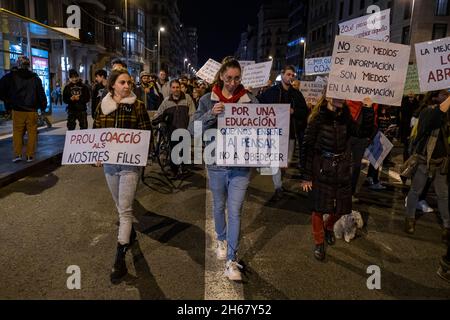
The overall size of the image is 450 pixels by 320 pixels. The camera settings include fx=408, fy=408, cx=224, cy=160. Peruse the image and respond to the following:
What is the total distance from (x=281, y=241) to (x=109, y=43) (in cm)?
4218

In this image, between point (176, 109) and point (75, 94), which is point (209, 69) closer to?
point (75, 94)

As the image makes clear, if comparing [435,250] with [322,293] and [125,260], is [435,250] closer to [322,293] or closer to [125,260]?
[322,293]

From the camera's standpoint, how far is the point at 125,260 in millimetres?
4340

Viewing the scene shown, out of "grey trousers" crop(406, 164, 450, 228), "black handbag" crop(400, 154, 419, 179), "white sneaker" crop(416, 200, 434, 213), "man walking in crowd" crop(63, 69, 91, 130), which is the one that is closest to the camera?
"grey trousers" crop(406, 164, 450, 228)

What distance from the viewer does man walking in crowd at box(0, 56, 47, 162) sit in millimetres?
8453

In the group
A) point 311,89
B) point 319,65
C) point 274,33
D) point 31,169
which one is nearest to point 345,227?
point 31,169

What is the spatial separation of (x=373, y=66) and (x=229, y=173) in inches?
94.6

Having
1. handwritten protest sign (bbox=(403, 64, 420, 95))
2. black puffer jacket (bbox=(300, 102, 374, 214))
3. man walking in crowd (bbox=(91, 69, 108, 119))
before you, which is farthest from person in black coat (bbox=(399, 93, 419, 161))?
black puffer jacket (bbox=(300, 102, 374, 214))

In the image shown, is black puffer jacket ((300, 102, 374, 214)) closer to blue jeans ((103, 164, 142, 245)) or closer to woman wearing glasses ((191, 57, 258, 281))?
woman wearing glasses ((191, 57, 258, 281))

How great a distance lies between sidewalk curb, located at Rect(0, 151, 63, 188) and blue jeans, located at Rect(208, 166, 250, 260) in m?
4.91

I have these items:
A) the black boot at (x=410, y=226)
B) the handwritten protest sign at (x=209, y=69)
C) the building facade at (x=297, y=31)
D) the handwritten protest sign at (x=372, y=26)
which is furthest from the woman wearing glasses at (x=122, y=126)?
the building facade at (x=297, y=31)

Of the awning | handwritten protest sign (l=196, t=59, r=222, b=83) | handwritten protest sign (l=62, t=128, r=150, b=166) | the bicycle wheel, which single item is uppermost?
the awning

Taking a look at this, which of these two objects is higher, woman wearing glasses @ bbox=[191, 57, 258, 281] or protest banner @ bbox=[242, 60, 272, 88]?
protest banner @ bbox=[242, 60, 272, 88]
